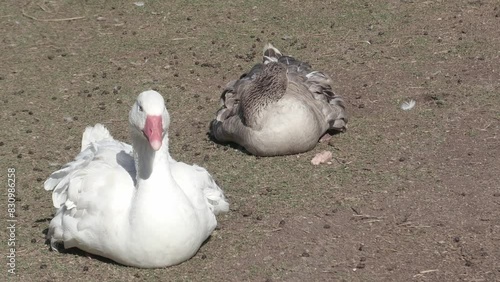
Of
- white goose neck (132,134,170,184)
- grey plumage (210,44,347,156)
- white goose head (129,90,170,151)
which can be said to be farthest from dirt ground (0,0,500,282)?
white goose head (129,90,170,151)

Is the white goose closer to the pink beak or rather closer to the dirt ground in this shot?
the pink beak

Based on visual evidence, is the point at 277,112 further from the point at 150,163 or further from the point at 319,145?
the point at 150,163

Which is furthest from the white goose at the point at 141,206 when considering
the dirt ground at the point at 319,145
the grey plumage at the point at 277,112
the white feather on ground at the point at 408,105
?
the white feather on ground at the point at 408,105

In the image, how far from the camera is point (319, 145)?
9141 mm

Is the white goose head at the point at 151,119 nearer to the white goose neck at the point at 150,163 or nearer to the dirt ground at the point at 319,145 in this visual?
the white goose neck at the point at 150,163

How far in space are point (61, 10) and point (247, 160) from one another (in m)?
5.43

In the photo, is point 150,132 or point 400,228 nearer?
point 150,132

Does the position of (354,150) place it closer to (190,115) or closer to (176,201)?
(190,115)

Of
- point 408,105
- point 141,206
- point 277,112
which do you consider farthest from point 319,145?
point 141,206

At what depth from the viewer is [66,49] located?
1180 cm

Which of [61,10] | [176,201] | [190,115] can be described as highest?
[176,201]

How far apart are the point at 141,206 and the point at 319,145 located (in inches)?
123

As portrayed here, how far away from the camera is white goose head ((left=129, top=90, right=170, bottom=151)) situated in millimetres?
6281

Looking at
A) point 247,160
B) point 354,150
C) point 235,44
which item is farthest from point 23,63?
point 354,150
